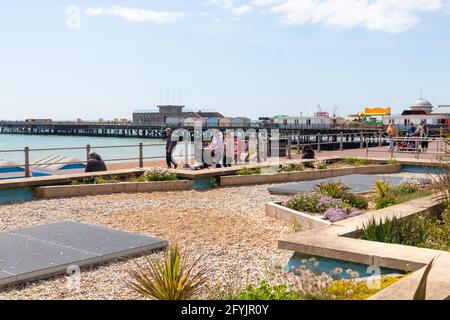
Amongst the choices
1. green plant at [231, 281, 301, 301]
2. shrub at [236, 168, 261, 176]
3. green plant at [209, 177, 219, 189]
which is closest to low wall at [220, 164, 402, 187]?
green plant at [209, 177, 219, 189]

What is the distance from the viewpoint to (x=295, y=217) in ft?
30.4

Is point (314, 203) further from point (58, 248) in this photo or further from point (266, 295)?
point (266, 295)

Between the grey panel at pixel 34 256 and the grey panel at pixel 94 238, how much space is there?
187 mm

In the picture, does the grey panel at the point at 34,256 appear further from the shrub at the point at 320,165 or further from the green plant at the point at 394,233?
the shrub at the point at 320,165

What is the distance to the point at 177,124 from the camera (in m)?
118

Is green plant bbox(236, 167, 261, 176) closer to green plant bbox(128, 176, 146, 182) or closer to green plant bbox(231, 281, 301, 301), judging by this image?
green plant bbox(128, 176, 146, 182)

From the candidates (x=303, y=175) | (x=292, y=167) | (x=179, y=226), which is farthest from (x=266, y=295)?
(x=292, y=167)

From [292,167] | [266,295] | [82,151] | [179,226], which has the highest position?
[292,167]

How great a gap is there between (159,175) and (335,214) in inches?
238

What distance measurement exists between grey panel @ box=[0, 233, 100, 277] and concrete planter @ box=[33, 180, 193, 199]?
181 inches

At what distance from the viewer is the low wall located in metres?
14.6

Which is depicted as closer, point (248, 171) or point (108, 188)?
point (108, 188)

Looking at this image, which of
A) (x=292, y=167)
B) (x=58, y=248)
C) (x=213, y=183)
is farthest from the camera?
(x=292, y=167)
